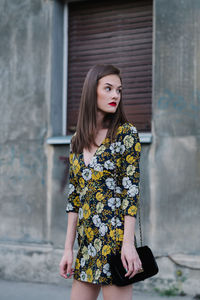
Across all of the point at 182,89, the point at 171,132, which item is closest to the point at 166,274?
the point at 171,132

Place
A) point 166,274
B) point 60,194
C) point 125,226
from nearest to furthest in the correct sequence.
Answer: point 125,226 < point 166,274 < point 60,194

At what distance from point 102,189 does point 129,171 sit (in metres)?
0.17

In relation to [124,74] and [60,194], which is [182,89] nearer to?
[124,74]

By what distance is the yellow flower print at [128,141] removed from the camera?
2.09 m

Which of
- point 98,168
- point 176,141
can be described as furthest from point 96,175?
point 176,141

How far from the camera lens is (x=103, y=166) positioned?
212 centimetres

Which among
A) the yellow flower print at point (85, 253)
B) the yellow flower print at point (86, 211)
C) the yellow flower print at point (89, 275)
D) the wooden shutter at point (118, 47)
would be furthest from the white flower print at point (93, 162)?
the wooden shutter at point (118, 47)

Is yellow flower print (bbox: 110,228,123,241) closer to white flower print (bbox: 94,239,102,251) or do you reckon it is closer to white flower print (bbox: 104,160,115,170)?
white flower print (bbox: 94,239,102,251)

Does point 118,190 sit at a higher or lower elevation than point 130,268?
higher

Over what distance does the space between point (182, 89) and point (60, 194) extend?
2019 millimetres

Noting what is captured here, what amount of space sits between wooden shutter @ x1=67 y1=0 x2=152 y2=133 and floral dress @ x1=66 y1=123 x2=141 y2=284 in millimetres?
3097

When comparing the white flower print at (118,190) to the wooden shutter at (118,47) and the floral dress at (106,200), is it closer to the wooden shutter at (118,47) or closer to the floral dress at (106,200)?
the floral dress at (106,200)

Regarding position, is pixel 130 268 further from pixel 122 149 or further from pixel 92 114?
pixel 92 114

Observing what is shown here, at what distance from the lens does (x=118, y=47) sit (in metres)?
5.40
